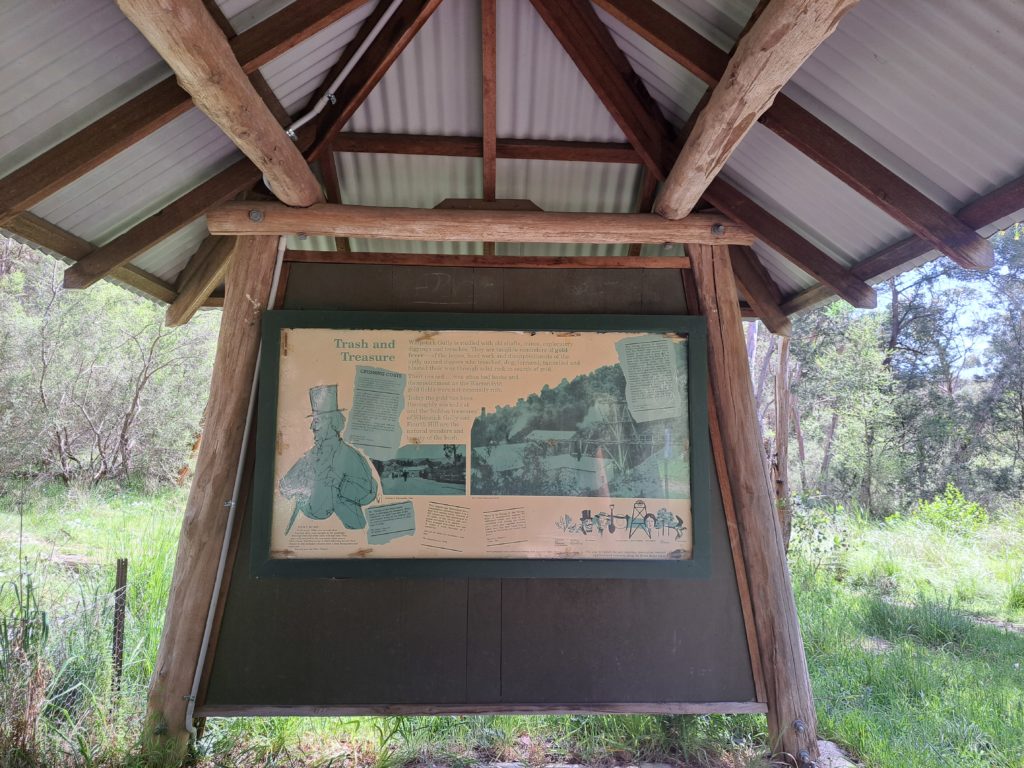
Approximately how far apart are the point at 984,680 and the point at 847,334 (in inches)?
641

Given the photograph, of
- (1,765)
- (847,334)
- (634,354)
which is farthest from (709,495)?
(847,334)

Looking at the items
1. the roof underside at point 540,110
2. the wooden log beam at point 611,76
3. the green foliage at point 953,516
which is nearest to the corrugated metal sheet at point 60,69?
the roof underside at point 540,110

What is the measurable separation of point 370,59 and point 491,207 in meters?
1.14

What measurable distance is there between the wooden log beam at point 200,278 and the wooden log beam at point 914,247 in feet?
14.0

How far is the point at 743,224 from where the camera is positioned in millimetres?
4223

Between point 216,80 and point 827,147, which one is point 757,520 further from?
point 216,80

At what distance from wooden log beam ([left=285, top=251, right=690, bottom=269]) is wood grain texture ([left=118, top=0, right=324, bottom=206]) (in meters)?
0.50

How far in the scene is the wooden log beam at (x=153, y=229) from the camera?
395cm

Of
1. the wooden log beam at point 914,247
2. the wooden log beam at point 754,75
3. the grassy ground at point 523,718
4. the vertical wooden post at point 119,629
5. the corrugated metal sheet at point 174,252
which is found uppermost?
the corrugated metal sheet at point 174,252

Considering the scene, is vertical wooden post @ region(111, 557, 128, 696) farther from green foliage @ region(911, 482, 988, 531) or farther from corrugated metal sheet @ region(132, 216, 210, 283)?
green foliage @ region(911, 482, 988, 531)

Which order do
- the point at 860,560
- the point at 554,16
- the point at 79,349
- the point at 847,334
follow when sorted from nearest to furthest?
the point at 554,16 < the point at 860,560 < the point at 79,349 < the point at 847,334

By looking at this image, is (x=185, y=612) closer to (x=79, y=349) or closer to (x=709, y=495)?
(x=709, y=495)

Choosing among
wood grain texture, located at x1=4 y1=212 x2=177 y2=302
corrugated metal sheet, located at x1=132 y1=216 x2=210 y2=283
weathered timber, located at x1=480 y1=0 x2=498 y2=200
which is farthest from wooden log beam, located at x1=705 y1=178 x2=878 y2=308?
wood grain texture, located at x1=4 y1=212 x2=177 y2=302

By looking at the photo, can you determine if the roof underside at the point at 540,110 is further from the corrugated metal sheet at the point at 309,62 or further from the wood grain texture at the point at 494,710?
the wood grain texture at the point at 494,710
